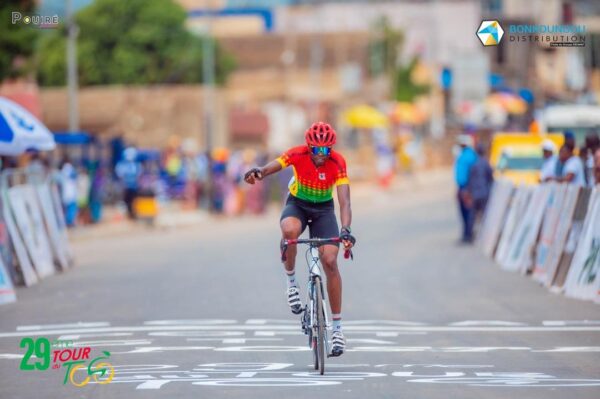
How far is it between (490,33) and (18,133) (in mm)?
7717

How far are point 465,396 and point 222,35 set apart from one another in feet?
290

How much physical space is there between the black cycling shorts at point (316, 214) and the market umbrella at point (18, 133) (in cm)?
1079

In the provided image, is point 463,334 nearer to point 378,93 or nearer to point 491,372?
point 491,372

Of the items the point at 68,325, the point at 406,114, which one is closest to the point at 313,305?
the point at 68,325

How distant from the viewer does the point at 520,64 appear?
353 ft

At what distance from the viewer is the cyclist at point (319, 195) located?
12328mm

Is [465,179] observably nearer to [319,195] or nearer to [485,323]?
[485,323]

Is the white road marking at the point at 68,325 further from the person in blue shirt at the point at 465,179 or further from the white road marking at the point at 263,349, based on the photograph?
the person in blue shirt at the point at 465,179

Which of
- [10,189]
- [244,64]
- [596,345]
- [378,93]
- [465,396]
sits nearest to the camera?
[465,396]

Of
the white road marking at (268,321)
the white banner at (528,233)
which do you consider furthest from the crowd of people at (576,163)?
the white road marking at (268,321)

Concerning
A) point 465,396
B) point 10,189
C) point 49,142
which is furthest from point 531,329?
point 49,142

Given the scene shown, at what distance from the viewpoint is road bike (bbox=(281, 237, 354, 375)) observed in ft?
38.8

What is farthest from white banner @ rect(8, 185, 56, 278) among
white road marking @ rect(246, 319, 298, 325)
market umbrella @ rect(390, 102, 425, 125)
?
market umbrella @ rect(390, 102, 425, 125)

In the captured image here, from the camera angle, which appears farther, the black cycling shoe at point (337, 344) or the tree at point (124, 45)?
the tree at point (124, 45)
